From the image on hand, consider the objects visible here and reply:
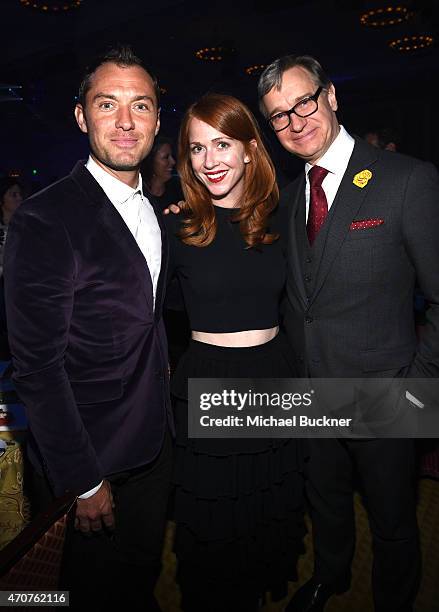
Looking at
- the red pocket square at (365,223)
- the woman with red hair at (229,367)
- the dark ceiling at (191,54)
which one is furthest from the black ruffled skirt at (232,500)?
the dark ceiling at (191,54)

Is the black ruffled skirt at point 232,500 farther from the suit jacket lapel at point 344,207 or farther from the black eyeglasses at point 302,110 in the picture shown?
the black eyeglasses at point 302,110

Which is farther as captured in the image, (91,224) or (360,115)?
(360,115)

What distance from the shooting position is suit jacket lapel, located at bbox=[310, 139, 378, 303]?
203 centimetres

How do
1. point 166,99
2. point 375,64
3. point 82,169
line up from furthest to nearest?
point 166,99
point 375,64
point 82,169

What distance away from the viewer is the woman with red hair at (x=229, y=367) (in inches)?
82.3

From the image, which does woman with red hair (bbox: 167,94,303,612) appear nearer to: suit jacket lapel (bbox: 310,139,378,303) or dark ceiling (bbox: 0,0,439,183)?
suit jacket lapel (bbox: 310,139,378,303)

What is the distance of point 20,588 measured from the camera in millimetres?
1348

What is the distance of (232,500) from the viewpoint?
2086 millimetres

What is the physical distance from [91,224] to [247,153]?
87cm

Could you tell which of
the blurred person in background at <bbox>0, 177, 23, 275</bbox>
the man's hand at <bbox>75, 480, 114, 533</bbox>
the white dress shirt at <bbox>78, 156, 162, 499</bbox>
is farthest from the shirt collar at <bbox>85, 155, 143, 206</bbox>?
the blurred person in background at <bbox>0, 177, 23, 275</bbox>

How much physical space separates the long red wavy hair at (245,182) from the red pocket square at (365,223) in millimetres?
378

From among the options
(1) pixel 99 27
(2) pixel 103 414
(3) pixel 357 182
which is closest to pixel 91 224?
(2) pixel 103 414

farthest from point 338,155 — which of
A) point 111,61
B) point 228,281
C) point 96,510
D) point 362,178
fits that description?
point 96,510

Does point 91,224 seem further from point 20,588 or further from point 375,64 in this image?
point 375,64
